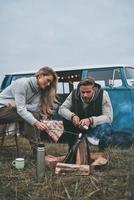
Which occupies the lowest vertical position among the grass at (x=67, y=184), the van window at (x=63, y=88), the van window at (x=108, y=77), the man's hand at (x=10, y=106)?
the grass at (x=67, y=184)

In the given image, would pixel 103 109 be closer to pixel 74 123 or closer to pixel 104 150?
pixel 74 123

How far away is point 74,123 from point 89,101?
336 mm

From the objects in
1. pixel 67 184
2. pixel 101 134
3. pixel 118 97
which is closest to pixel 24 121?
pixel 101 134

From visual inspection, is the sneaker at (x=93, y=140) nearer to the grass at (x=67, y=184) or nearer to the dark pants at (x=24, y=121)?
the grass at (x=67, y=184)

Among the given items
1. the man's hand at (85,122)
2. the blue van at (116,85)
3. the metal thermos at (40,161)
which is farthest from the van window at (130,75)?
the metal thermos at (40,161)

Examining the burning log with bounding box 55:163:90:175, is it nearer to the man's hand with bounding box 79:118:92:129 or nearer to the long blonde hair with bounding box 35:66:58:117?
the man's hand with bounding box 79:118:92:129

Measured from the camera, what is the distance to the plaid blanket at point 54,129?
17.2 feet

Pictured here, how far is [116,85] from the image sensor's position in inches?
333

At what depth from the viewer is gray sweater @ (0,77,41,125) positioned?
5.38 m

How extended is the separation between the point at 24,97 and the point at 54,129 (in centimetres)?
59

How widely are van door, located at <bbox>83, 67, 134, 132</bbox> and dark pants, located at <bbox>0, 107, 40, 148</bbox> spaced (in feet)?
9.46

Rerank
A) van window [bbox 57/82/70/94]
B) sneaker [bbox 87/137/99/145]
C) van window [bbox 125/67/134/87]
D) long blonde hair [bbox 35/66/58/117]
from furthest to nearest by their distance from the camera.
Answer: van window [bbox 57/82/70/94]
van window [bbox 125/67/134/87]
sneaker [bbox 87/137/99/145]
long blonde hair [bbox 35/66/58/117]

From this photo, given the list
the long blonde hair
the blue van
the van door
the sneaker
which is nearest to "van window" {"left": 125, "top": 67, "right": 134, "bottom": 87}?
the blue van

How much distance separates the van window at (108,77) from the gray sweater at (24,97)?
311cm
